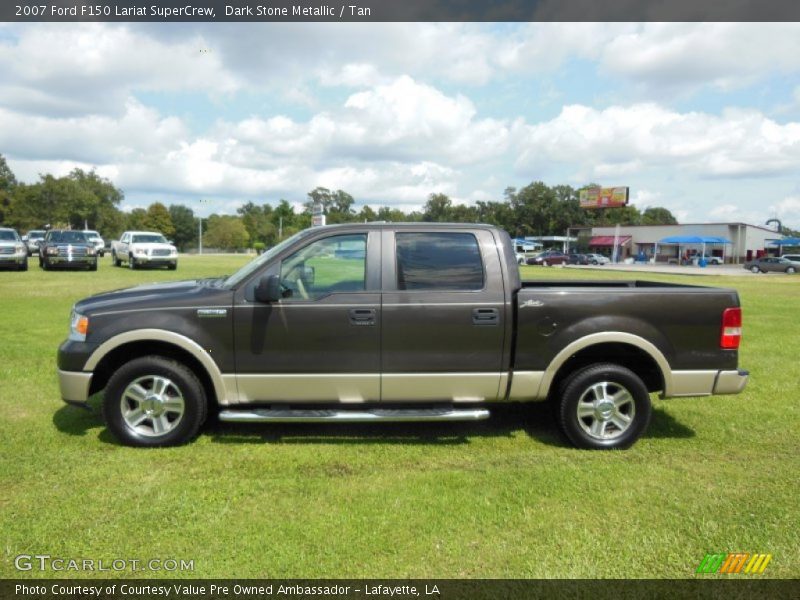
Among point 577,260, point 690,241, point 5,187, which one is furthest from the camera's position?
point 5,187

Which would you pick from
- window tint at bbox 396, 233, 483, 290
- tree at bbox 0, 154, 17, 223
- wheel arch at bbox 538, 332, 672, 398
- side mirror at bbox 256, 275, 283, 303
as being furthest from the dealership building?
tree at bbox 0, 154, 17, 223

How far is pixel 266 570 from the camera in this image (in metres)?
3.12

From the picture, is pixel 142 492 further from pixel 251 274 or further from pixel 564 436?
pixel 564 436

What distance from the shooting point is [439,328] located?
185 inches

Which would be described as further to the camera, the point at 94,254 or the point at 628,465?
the point at 94,254

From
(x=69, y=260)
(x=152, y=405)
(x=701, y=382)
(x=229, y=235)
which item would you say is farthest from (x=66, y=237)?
(x=229, y=235)

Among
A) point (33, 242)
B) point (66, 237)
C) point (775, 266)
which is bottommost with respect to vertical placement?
point (775, 266)

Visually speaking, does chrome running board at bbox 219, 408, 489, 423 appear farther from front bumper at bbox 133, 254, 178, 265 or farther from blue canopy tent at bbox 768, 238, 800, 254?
blue canopy tent at bbox 768, 238, 800, 254

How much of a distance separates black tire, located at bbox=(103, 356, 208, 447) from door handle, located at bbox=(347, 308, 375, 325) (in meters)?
1.38

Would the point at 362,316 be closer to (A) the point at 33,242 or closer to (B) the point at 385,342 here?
(B) the point at 385,342

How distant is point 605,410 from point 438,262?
1.86m

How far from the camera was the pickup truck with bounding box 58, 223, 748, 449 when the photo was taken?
4.67 meters

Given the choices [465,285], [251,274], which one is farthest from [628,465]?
[251,274]

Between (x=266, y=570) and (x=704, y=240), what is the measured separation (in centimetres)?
6779
